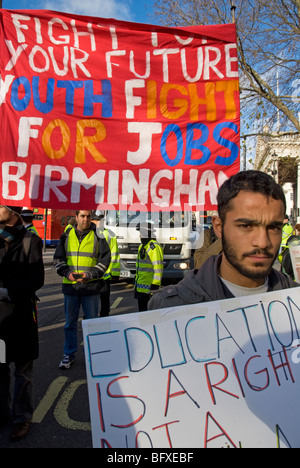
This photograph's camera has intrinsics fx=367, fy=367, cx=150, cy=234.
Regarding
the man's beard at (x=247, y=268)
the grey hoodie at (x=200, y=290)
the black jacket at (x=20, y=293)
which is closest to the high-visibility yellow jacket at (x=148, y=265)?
the black jacket at (x=20, y=293)

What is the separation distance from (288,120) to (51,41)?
12399 mm

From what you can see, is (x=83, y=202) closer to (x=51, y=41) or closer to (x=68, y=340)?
(x=51, y=41)

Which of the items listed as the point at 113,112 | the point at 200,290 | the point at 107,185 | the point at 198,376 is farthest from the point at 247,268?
the point at 113,112

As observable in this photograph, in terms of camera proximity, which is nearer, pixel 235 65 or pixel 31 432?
pixel 235 65

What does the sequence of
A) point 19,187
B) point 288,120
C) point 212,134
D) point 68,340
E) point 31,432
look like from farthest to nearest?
point 288,120 < point 68,340 < point 31,432 < point 212,134 < point 19,187

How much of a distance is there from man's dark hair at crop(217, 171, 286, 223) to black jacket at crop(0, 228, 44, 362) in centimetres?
210

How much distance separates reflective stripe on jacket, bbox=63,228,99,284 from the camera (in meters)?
4.66

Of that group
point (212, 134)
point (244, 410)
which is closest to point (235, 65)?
point (212, 134)

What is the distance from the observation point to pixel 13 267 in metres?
3.18

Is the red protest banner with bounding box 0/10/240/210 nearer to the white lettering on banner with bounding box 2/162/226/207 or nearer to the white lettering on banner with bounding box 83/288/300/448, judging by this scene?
the white lettering on banner with bounding box 2/162/226/207

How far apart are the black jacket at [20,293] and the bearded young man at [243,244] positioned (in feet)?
6.19

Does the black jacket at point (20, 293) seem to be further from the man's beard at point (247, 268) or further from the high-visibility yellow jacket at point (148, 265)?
the high-visibility yellow jacket at point (148, 265)

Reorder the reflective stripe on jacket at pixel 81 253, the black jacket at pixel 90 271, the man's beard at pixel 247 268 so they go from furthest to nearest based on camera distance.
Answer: the reflective stripe on jacket at pixel 81 253 → the black jacket at pixel 90 271 → the man's beard at pixel 247 268

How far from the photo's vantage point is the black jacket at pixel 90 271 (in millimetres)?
4543
